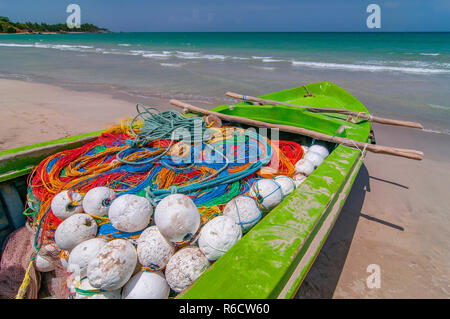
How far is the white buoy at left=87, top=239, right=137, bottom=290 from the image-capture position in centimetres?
137

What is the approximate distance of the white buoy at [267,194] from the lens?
199 centimetres

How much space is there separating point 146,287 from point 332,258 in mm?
2103

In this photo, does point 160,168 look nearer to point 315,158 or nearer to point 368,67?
point 315,158

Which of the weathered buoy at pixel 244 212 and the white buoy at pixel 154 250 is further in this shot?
the weathered buoy at pixel 244 212

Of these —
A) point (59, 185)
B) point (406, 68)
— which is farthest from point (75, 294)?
point (406, 68)

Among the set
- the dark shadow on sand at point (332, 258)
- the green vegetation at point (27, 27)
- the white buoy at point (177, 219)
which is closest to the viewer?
the white buoy at point (177, 219)

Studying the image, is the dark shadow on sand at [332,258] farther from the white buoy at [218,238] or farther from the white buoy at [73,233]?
the white buoy at [73,233]

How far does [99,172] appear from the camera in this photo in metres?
2.37

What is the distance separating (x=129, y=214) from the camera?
166 centimetres

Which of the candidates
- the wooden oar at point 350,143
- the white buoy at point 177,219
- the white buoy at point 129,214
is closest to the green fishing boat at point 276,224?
the wooden oar at point 350,143

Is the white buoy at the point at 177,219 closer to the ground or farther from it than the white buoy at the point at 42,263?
farther from it

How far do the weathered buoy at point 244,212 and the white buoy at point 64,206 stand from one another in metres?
1.25

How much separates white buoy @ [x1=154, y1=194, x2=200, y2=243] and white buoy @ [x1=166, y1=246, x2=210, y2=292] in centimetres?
11

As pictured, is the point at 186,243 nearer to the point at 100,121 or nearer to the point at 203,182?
the point at 203,182
